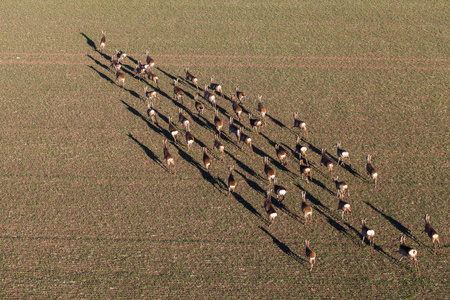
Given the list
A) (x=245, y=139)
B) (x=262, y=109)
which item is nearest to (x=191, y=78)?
(x=262, y=109)

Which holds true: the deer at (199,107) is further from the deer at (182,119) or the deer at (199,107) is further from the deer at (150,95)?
the deer at (150,95)

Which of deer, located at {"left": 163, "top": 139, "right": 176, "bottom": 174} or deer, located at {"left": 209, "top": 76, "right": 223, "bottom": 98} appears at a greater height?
deer, located at {"left": 209, "top": 76, "right": 223, "bottom": 98}

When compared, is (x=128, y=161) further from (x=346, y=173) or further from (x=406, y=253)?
(x=406, y=253)

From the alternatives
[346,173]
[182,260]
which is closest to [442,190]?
[346,173]

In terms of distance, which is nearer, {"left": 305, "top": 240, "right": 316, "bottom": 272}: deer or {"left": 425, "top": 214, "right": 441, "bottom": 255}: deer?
{"left": 305, "top": 240, "right": 316, "bottom": 272}: deer

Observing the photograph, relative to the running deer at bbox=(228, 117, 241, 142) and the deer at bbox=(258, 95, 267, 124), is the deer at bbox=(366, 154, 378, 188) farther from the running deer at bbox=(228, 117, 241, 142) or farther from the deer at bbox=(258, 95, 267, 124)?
the running deer at bbox=(228, 117, 241, 142)

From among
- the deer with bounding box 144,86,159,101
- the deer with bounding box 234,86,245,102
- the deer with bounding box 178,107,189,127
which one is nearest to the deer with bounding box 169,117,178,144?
the deer with bounding box 178,107,189,127

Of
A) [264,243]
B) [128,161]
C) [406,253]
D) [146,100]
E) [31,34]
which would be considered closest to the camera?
[406,253]
